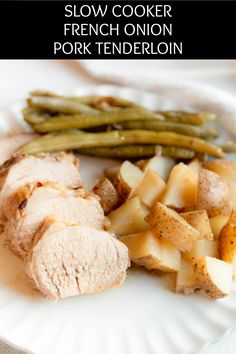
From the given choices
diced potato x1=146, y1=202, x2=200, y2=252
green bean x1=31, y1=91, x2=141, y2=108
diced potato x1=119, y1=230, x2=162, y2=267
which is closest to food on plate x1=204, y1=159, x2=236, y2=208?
diced potato x1=146, y1=202, x2=200, y2=252

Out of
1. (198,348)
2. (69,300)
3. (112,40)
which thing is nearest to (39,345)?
(69,300)

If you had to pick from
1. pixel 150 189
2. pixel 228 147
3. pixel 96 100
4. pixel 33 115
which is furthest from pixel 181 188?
pixel 33 115

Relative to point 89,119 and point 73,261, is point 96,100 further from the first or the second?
→ point 73,261

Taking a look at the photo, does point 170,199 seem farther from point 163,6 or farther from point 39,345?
point 163,6

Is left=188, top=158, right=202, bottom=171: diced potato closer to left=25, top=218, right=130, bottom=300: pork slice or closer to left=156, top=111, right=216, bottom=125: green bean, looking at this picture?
left=156, top=111, right=216, bottom=125: green bean

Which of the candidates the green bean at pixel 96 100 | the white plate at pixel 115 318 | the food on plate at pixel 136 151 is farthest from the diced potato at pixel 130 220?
the green bean at pixel 96 100

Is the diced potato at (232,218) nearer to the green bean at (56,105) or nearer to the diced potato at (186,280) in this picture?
the diced potato at (186,280)
